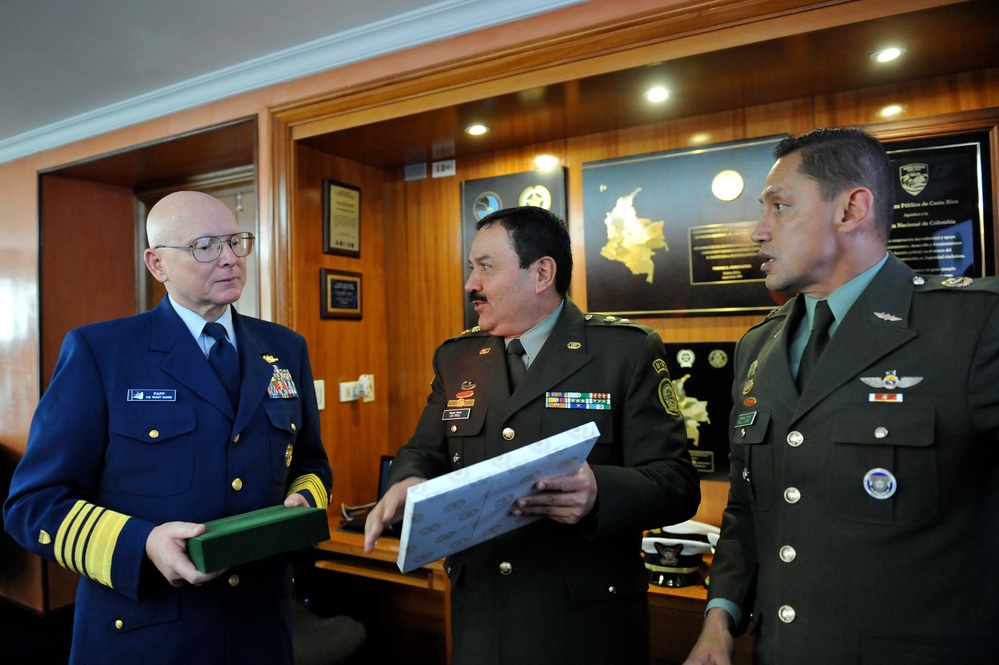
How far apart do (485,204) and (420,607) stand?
2.11 meters

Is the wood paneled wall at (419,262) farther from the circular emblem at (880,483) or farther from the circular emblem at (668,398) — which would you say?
the circular emblem at (880,483)

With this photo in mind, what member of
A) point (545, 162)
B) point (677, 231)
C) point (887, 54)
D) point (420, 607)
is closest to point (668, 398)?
point (677, 231)

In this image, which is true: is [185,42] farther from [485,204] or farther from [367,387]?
[367,387]

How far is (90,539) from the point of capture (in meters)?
1.42

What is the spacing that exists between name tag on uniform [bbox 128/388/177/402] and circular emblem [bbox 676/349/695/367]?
81.7 inches

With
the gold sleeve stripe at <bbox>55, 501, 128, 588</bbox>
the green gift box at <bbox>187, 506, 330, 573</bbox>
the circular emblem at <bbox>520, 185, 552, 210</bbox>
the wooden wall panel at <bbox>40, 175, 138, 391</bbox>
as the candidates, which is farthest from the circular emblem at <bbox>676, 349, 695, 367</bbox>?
the wooden wall panel at <bbox>40, 175, 138, 391</bbox>

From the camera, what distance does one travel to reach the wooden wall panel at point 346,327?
326 cm

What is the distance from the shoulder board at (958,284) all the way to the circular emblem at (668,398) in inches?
23.2

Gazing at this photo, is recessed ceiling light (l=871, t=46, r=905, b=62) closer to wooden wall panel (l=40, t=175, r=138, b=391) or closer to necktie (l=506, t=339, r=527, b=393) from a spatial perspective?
necktie (l=506, t=339, r=527, b=393)

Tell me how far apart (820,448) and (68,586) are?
4.78m

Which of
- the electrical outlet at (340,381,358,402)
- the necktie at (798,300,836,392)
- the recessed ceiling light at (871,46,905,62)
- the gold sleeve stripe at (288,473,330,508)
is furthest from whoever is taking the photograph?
the electrical outlet at (340,381,358,402)

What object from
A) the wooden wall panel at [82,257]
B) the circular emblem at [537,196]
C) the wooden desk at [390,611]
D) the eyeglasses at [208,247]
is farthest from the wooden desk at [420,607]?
the wooden wall panel at [82,257]

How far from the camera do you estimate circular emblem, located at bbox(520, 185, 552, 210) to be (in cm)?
318

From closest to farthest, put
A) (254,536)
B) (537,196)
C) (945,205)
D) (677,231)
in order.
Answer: (254,536)
(945,205)
(677,231)
(537,196)
